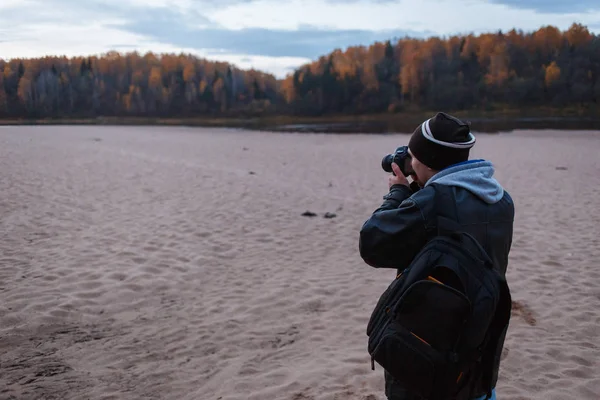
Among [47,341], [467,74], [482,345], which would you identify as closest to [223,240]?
[47,341]

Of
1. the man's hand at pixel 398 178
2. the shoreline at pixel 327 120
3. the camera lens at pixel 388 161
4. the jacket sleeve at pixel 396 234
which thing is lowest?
the jacket sleeve at pixel 396 234

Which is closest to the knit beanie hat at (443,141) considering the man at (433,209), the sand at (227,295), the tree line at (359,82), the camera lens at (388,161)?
the man at (433,209)

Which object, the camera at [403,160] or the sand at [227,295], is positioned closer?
the camera at [403,160]

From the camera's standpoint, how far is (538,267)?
750cm

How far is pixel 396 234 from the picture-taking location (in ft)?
7.18

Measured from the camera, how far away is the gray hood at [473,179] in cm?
219

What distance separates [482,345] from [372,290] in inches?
176

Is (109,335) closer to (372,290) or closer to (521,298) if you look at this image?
(372,290)

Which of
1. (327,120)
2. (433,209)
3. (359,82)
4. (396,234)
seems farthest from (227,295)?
(359,82)

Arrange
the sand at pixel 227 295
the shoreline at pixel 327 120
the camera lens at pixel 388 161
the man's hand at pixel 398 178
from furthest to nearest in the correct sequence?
1. the shoreline at pixel 327 120
2. the sand at pixel 227 295
3. the camera lens at pixel 388 161
4. the man's hand at pixel 398 178

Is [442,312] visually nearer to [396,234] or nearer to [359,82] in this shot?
[396,234]

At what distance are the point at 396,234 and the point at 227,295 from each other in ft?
15.2

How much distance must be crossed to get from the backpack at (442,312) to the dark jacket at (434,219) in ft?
0.15

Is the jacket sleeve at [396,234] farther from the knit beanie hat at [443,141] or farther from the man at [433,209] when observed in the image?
the knit beanie hat at [443,141]
